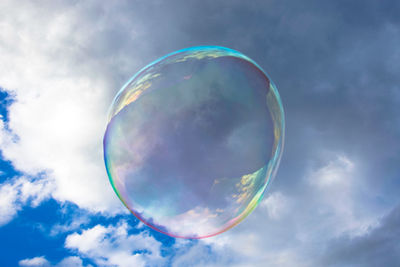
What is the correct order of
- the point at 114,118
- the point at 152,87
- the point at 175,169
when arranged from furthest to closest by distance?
the point at 114,118, the point at 152,87, the point at 175,169

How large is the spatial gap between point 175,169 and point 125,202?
9.01 ft

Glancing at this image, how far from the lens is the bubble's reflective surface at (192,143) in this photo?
6.43 metres

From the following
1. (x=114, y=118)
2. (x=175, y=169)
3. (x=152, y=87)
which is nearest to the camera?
(x=175, y=169)

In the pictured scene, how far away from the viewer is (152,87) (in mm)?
6988

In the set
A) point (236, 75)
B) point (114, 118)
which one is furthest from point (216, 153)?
point (114, 118)

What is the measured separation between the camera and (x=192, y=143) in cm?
641

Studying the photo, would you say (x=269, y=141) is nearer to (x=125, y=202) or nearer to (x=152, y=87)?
(x=152, y=87)

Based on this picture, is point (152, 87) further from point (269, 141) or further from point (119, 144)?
point (269, 141)

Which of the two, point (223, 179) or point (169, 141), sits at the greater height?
point (169, 141)

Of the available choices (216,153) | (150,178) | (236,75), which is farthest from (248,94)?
(150,178)

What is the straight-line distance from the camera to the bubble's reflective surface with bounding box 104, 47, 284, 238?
6434mm

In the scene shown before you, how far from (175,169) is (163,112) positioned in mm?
1729

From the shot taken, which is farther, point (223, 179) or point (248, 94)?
point (248, 94)

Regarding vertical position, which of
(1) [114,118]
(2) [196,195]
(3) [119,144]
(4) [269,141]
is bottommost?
(2) [196,195]
